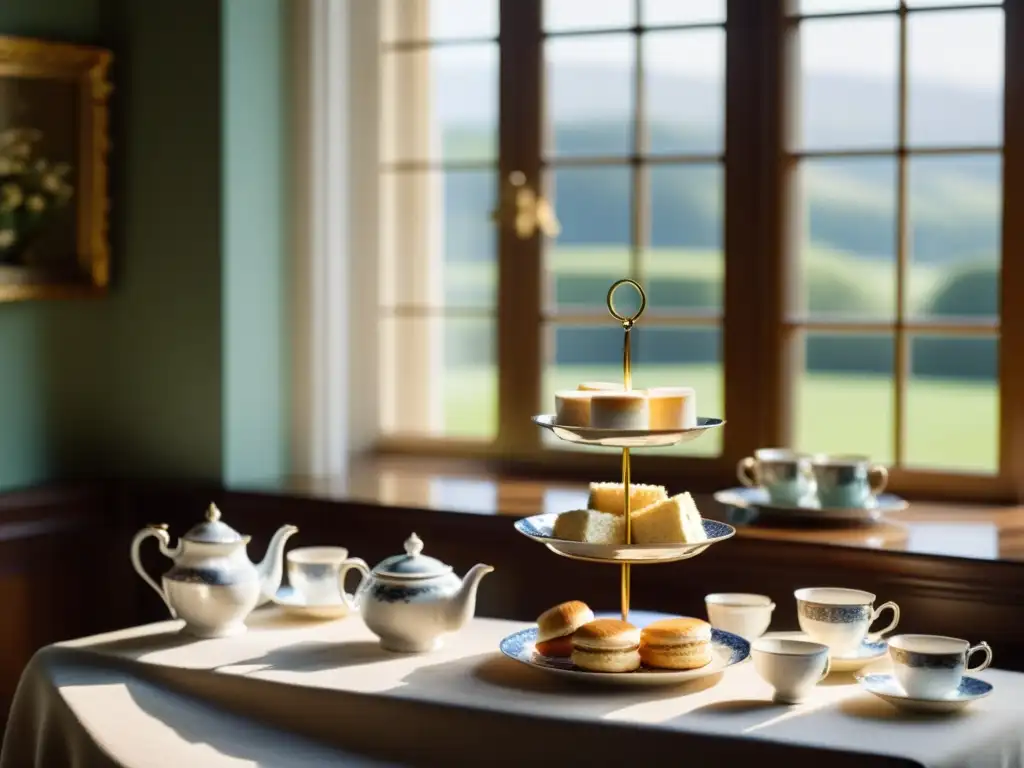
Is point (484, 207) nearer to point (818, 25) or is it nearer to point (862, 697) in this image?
point (818, 25)

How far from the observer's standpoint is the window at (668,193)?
309 centimetres

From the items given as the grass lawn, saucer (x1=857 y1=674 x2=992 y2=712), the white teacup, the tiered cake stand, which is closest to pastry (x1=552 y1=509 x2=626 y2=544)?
the tiered cake stand

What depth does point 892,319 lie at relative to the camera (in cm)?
314

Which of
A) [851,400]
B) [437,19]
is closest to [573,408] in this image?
[437,19]

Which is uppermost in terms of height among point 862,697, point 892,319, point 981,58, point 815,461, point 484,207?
point 981,58

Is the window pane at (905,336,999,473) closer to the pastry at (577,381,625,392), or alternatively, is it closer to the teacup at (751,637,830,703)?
the pastry at (577,381,625,392)

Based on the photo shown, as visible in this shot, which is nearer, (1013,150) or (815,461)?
(815,461)

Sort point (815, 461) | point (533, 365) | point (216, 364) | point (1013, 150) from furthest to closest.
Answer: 1. point (533, 365)
2. point (216, 364)
3. point (1013, 150)
4. point (815, 461)

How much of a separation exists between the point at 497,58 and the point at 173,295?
97 centimetres

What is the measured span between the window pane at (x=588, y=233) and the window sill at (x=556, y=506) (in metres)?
0.48

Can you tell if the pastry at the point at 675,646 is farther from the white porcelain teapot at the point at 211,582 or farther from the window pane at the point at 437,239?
the window pane at the point at 437,239

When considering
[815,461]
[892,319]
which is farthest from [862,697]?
[892,319]

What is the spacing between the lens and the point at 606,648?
2014 mm

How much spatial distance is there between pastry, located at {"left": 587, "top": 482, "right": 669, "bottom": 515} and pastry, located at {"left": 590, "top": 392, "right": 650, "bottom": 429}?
14 centimetres
